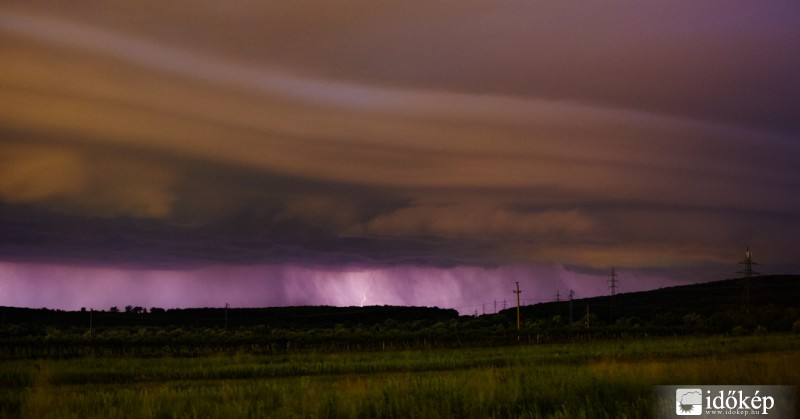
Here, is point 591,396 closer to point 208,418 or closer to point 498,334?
point 208,418

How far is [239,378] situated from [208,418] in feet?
69.6

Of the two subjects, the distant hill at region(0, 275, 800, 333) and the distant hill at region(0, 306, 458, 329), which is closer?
the distant hill at region(0, 275, 800, 333)

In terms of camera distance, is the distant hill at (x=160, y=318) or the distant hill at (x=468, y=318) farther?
the distant hill at (x=160, y=318)

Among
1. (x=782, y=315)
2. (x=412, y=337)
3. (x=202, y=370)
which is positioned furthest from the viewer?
(x=782, y=315)

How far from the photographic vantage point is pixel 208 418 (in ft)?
59.1

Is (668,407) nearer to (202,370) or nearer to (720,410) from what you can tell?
(720,410)

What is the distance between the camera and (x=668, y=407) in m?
17.3

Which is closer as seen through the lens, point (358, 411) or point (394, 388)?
point (358, 411)

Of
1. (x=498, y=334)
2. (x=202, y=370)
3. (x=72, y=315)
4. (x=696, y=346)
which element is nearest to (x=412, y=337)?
(x=498, y=334)

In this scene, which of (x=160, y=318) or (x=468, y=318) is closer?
(x=160, y=318)

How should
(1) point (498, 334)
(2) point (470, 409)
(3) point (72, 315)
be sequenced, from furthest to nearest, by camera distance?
1. (3) point (72, 315)
2. (1) point (498, 334)
3. (2) point (470, 409)

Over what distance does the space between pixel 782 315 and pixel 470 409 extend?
98021mm

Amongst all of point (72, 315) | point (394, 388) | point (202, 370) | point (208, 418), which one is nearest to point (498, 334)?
point (202, 370)

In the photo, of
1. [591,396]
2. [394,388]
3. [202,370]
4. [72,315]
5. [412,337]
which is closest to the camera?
[591,396]
